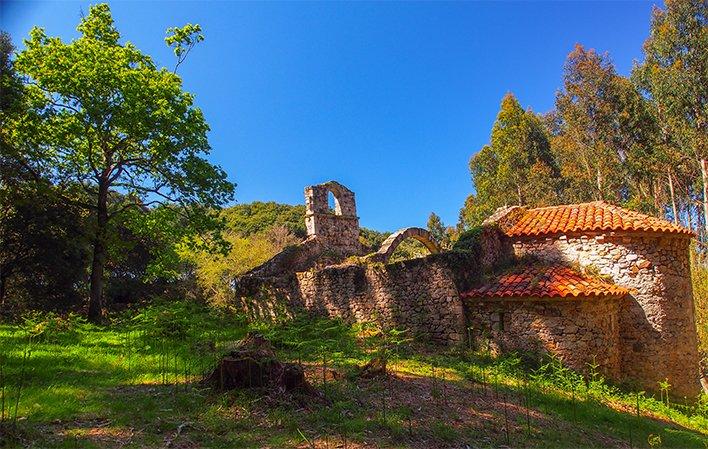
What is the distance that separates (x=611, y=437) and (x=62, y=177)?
53.7 feet

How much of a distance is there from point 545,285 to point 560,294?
0.53m

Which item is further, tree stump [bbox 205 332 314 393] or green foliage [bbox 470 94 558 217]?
green foliage [bbox 470 94 558 217]

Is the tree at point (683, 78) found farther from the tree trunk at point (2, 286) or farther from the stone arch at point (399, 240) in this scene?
the tree trunk at point (2, 286)

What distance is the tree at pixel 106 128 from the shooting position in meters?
12.5

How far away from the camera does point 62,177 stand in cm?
1459

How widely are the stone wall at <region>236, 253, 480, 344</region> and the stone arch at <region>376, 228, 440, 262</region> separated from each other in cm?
260

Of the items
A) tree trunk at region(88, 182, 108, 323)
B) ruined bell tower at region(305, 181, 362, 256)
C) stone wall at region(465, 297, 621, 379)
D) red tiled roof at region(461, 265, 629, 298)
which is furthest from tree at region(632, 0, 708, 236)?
tree trunk at region(88, 182, 108, 323)

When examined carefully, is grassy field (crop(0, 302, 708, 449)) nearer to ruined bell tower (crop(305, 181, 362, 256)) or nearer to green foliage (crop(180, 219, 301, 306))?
ruined bell tower (crop(305, 181, 362, 256))

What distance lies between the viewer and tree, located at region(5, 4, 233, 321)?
12.5m

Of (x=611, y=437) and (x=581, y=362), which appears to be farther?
(x=581, y=362)

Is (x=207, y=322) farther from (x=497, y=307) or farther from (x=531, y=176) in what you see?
(x=531, y=176)

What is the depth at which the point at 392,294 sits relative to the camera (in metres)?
11.7

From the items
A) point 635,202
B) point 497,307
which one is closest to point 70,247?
point 497,307

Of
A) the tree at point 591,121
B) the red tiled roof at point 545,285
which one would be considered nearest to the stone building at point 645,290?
the red tiled roof at point 545,285
